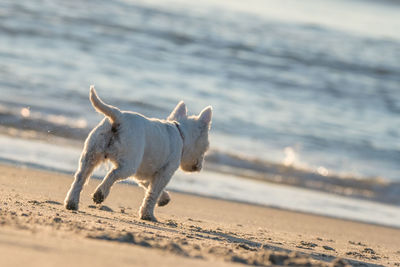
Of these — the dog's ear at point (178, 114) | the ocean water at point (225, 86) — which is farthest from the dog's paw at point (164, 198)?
the ocean water at point (225, 86)

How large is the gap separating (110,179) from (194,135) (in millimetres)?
1852

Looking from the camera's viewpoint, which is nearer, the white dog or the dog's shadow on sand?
the dog's shadow on sand

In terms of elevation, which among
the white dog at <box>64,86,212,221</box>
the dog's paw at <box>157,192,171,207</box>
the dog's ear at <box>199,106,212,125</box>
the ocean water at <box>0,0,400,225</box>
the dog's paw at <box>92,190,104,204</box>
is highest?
the ocean water at <box>0,0,400,225</box>

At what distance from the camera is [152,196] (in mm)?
8125

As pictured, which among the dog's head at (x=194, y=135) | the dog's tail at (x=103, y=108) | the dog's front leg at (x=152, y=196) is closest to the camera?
the dog's tail at (x=103, y=108)

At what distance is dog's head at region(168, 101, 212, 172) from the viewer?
8773 mm

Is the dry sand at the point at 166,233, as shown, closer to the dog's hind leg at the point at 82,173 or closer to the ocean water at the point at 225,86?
the dog's hind leg at the point at 82,173

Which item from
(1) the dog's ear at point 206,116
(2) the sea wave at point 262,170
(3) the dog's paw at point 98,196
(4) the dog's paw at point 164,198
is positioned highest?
(1) the dog's ear at point 206,116

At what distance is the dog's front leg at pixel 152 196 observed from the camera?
8.08 m

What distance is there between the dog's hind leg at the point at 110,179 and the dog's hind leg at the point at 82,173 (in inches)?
7.5

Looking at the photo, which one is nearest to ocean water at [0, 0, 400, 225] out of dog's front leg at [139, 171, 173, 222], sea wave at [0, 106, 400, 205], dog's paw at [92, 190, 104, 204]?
sea wave at [0, 106, 400, 205]

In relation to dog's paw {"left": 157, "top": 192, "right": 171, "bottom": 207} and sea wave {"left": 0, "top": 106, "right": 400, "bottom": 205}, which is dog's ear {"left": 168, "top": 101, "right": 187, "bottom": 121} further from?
sea wave {"left": 0, "top": 106, "right": 400, "bottom": 205}

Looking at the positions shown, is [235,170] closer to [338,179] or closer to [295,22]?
[338,179]

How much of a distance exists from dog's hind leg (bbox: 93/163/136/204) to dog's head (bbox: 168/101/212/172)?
1.56 meters
